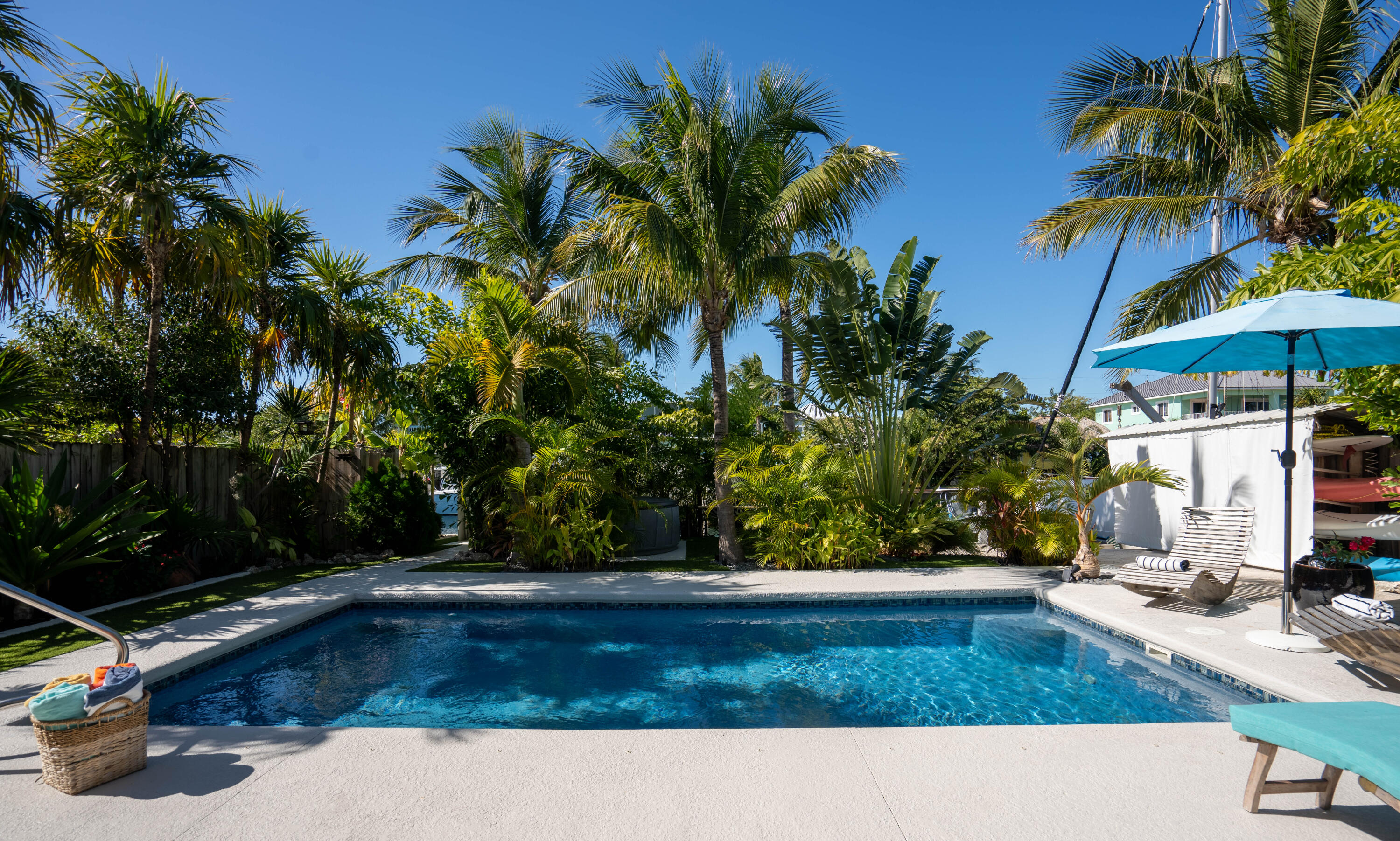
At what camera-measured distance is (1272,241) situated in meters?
9.35

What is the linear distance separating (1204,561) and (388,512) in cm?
1159

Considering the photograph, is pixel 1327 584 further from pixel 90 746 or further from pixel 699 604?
pixel 90 746

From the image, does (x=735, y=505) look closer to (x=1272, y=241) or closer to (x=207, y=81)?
(x=1272, y=241)

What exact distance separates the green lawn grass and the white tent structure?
467 inches

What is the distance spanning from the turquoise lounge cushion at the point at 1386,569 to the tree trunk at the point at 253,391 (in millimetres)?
14085

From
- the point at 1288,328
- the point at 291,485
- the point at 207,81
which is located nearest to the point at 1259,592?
the point at 1288,328

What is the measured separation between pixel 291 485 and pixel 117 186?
491cm

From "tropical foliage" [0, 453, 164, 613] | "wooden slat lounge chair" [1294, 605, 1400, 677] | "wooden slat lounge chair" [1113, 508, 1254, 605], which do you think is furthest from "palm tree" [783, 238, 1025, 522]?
"tropical foliage" [0, 453, 164, 613]

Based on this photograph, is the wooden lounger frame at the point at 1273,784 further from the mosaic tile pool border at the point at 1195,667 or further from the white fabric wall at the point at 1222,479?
the white fabric wall at the point at 1222,479

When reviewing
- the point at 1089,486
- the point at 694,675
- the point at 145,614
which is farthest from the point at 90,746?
the point at 1089,486

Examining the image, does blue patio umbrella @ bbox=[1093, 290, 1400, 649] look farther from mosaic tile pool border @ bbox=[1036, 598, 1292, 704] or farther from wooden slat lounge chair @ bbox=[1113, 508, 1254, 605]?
wooden slat lounge chair @ bbox=[1113, 508, 1254, 605]

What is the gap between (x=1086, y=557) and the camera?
8781 mm

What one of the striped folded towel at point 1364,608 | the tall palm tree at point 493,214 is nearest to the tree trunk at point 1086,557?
the striped folded towel at point 1364,608

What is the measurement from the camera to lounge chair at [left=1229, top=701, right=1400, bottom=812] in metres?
2.49
